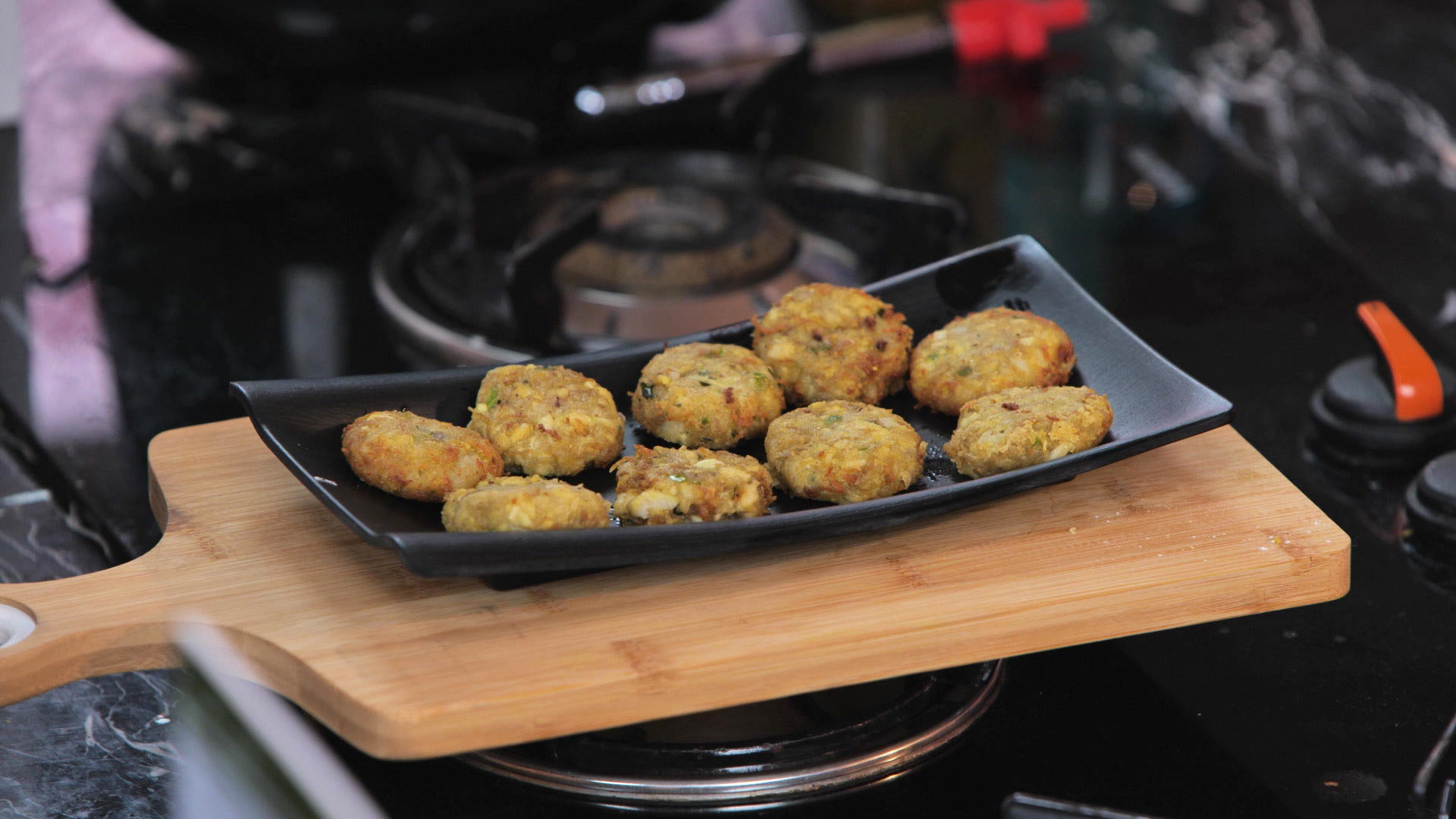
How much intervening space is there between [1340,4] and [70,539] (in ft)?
6.95

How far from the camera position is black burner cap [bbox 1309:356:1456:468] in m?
1.45

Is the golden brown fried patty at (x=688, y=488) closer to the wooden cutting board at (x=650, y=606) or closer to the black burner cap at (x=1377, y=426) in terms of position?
the wooden cutting board at (x=650, y=606)

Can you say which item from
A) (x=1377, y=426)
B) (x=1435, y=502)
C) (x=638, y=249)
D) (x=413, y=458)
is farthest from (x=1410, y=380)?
(x=413, y=458)

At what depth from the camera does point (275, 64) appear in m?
1.86

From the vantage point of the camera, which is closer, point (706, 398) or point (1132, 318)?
point (706, 398)

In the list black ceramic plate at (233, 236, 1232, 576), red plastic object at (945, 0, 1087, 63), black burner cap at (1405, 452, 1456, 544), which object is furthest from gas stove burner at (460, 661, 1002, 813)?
red plastic object at (945, 0, 1087, 63)

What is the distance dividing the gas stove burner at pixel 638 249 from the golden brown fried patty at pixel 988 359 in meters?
0.42

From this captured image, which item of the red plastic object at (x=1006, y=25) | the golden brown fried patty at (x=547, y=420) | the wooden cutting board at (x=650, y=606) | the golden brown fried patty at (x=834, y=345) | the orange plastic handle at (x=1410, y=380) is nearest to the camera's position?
the wooden cutting board at (x=650, y=606)

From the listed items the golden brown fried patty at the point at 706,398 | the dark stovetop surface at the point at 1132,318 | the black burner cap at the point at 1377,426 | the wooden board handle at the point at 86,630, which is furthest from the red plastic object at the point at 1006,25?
the wooden board handle at the point at 86,630

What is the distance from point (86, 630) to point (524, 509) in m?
0.32

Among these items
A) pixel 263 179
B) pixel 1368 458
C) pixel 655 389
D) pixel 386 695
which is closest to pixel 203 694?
pixel 386 695

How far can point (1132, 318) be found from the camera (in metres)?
1.79

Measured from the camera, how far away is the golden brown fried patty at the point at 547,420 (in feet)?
3.70

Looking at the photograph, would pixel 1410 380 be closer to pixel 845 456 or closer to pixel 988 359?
pixel 988 359
